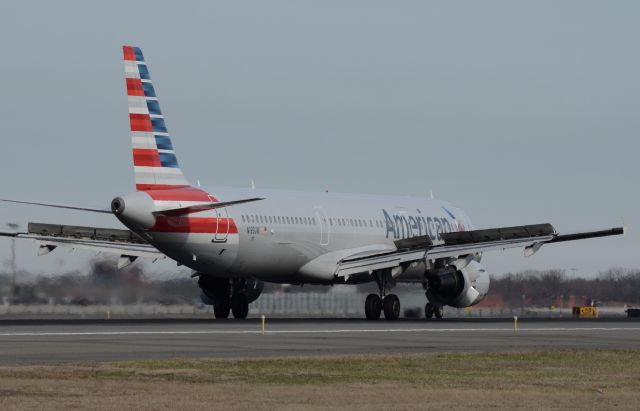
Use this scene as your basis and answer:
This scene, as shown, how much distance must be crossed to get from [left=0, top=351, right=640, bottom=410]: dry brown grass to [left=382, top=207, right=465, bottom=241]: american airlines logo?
32.3 metres

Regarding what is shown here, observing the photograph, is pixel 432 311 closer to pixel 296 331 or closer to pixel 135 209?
pixel 135 209

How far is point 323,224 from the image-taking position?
5669cm

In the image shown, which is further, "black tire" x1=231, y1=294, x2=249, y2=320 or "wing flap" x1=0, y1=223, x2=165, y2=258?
"black tire" x1=231, y1=294, x2=249, y2=320

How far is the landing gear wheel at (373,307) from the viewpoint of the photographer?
182 feet

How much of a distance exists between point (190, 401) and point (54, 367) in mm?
6062

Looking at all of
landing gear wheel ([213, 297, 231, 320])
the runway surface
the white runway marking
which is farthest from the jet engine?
the white runway marking

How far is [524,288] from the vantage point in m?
72.0

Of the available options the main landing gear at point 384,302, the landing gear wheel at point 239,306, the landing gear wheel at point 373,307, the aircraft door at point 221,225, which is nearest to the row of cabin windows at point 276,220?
the aircraft door at point 221,225

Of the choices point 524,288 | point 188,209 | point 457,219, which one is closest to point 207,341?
point 188,209

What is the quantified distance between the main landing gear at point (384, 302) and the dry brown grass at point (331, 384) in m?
25.9

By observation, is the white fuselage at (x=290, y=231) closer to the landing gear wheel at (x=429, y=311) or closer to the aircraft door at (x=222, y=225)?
the aircraft door at (x=222, y=225)

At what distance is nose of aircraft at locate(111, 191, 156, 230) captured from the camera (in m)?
46.1

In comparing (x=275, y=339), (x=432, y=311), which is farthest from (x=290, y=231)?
(x=275, y=339)

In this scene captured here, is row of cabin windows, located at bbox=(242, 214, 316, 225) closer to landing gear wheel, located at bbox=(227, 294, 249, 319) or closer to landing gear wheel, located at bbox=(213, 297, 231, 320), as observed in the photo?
landing gear wheel, located at bbox=(227, 294, 249, 319)
